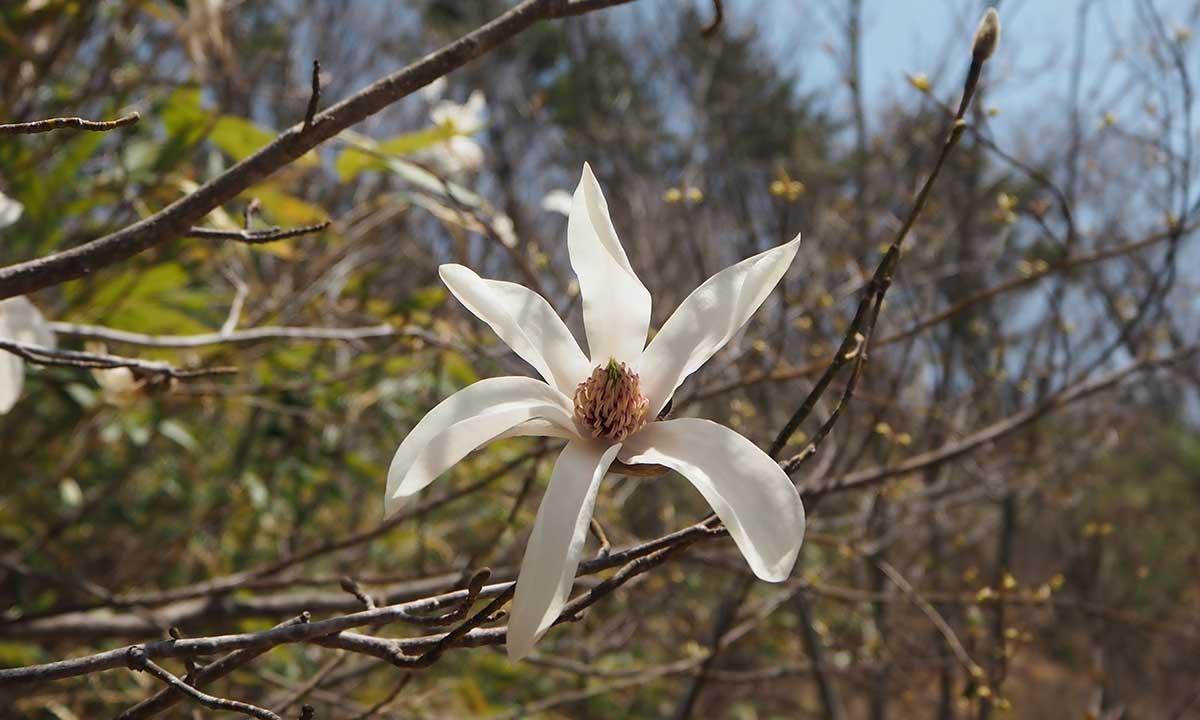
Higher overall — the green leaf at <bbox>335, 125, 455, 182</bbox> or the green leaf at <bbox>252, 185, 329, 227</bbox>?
the green leaf at <bbox>252, 185, 329, 227</bbox>

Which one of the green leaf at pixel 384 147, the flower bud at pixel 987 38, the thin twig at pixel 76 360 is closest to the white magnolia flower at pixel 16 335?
the thin twig at pixel 76 360

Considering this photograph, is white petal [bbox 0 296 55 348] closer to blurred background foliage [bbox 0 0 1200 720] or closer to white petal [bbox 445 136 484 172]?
blurred background foliage [bbox 0 0 1200 720]

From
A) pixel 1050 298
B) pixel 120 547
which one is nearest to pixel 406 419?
pixel 120 547

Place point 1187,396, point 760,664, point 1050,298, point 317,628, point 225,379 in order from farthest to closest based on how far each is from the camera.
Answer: point 1187,396
point 760,664
point 1050,298
point 225,379
point 317,628

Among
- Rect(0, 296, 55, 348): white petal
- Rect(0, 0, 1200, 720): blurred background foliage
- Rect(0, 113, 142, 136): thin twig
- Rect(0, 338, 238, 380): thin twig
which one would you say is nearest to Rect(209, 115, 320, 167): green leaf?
Rect(0, 0, 1200, 720): blurred background foliage

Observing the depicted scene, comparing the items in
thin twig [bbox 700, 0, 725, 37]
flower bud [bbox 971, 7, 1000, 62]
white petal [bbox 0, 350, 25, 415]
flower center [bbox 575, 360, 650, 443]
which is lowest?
flower center [bbox 575, 360, 650, 443]

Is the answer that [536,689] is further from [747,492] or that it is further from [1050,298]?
[747,492]

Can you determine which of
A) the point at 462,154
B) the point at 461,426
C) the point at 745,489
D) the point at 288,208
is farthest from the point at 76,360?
the point at 462,154

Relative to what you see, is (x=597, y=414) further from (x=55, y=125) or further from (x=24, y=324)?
(x=24, y=324)
